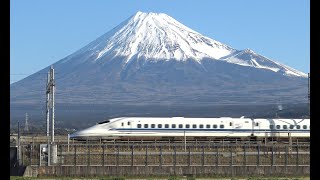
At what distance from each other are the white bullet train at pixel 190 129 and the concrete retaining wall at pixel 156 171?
32974 millimetres

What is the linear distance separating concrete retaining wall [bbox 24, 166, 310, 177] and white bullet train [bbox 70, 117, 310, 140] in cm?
3297

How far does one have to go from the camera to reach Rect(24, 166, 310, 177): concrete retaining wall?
36.3 metres

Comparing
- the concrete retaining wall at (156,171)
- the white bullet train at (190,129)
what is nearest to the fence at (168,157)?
the concrete retaining wall at (156,171)

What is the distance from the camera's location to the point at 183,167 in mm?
36844

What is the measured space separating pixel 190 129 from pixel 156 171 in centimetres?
3647

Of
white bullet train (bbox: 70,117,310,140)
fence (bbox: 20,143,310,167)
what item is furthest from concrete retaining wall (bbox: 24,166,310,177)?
white bullet train (bbox: 70,117,310,140)

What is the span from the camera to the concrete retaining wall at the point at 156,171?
1430 inches

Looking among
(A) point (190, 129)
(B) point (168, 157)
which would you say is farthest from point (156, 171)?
(A) point (190, 129)

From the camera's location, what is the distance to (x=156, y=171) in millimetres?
36625

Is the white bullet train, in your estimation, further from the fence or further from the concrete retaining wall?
the concrete retaining wall

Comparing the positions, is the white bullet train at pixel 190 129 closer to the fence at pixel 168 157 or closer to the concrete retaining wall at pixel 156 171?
the fence at pixel 168 157

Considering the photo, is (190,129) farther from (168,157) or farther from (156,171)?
(156,171)
